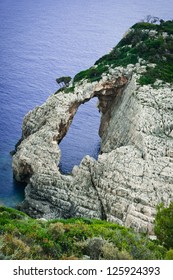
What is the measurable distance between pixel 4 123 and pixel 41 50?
4825 cm

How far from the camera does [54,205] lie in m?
45.6

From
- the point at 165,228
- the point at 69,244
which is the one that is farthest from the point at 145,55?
the point at 69,244

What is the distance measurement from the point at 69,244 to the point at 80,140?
167 feet

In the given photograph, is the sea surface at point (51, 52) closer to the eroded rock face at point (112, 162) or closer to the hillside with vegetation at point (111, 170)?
the eroded rock face at point (112, 162)

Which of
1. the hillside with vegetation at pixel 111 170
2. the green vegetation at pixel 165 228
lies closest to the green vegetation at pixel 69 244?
the hillside with vegetation at pixel 111 170

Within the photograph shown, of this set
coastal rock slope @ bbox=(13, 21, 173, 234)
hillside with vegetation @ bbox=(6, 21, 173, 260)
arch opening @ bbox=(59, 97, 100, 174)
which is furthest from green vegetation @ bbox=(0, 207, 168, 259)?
arch opening @ bbox=(59, 97, 100, 174)

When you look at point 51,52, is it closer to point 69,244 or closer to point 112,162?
point 112,162

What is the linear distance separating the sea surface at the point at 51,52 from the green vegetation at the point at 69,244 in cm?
2840

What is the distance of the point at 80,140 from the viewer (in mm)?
73125

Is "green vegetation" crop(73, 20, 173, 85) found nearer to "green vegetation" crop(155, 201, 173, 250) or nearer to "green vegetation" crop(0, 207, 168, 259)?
"green vegetation" crop(155, 201, 173, 250)

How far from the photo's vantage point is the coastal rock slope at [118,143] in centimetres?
4244

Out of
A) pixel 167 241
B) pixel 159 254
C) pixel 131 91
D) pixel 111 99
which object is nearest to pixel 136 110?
pixel 131 91

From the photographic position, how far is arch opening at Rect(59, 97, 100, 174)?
6525 centimetres
